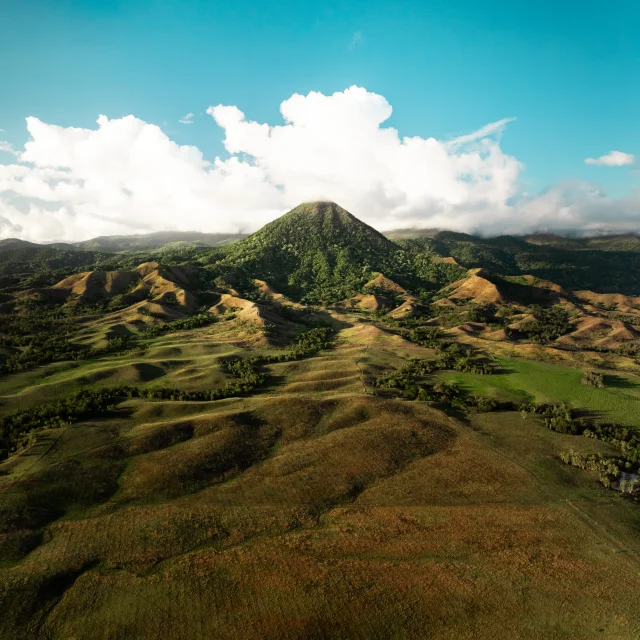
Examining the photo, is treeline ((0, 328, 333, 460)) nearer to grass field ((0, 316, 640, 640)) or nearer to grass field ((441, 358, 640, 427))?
grass field ((0, 316, 640, 640))

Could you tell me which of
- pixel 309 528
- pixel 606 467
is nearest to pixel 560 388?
pixel 606 467

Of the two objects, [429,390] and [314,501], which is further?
[429,390]

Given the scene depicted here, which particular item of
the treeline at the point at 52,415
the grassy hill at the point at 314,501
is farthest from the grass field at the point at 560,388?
the treeline at the point at 52,415

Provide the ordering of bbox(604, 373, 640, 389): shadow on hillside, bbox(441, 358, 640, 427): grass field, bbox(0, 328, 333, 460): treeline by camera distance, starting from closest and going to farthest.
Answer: bbox(0, 328, 333, 460): treeline < bbox(441, 358, 640, 427): grass field < bbox(604, 373, 640, 389): shadow on hillside

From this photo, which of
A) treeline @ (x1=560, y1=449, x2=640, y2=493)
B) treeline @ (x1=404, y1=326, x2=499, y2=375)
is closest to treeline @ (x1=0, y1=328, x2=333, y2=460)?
treeline @ (x1=404, y1=326, x2=499, y2=375)

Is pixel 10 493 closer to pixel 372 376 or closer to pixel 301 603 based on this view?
pixel 301 603

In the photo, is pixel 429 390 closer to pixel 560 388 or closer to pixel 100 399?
pixel 560 388

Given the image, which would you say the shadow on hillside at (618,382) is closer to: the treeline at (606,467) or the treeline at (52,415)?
the treeline at (606,467)
